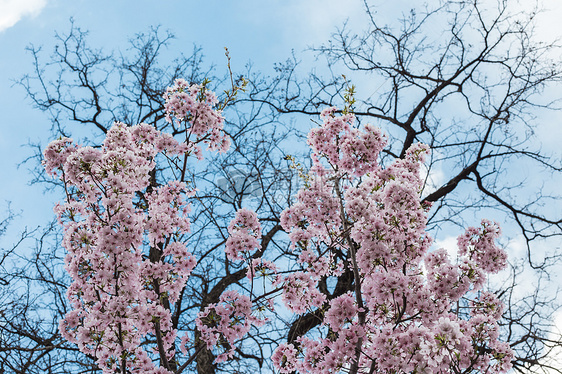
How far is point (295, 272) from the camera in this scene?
4.49 meters

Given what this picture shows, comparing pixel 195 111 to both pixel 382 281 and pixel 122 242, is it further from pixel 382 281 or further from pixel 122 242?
pixel 382 281

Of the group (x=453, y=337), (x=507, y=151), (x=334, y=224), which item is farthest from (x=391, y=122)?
(x=453, y=337)

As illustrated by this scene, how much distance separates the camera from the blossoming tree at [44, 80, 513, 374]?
388 centimetres

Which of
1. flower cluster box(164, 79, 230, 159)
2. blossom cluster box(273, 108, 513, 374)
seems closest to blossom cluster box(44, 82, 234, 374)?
flower cluster box(164, 79, 230, 159)

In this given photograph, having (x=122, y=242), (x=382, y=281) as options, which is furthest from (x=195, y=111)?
(x=382, y=281)

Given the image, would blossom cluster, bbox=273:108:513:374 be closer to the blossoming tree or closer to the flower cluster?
the blossoming tree

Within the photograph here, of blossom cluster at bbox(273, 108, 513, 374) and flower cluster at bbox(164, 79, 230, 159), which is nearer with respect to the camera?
blossom cluster at bbox(273, 108, 513, 374)

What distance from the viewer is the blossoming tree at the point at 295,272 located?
388cm

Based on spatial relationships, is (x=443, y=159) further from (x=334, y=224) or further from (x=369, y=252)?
(x=369, y=252)

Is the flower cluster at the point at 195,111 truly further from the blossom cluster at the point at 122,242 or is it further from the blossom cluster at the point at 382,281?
the blossom cluster at the point at 382,281

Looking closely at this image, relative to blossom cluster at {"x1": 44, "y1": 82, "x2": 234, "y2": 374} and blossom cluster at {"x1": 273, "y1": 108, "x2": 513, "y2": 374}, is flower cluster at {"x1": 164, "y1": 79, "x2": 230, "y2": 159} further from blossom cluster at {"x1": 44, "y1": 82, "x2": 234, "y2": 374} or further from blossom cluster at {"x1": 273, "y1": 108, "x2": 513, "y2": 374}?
blossom cluster at {"x1": 273, "y1": 108, "x2": 513, "y2": 374}

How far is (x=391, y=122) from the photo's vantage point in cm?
930

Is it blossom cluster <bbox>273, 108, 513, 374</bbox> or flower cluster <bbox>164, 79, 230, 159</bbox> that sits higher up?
flower cluster <bbox>164, 79, 230, 159</bbox>

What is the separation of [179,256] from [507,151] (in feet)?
22.7
